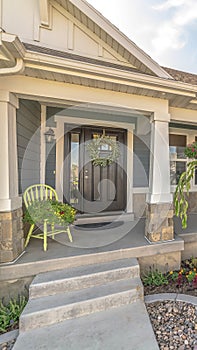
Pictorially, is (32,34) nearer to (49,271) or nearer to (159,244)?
(49,271)

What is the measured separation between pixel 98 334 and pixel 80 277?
61 centimetres

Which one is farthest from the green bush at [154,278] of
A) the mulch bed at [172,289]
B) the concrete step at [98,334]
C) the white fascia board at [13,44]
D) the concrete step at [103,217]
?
the white fascia board at [13,44]

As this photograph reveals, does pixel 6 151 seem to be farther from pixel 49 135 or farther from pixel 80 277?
pixel 80 277

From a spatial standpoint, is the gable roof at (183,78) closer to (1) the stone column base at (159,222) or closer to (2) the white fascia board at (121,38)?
(2) the white fascia board at (121,38)

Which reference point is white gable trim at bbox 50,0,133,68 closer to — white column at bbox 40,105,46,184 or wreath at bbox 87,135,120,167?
white column at bbox 40,105,46,184

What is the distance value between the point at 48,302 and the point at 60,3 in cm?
422

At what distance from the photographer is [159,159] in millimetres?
3037

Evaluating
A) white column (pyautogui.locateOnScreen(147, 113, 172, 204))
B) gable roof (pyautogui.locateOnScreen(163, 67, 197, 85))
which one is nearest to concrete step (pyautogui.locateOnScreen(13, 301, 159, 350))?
white column (pyautogui.locateOnScreen(147, 113, 172, 204))

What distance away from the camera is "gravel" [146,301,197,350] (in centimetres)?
173

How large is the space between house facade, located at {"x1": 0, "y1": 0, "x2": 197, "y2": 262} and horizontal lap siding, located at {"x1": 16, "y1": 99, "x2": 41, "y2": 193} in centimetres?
2

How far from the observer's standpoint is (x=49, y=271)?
2.39 m

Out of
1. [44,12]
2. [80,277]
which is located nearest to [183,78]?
[44,12]

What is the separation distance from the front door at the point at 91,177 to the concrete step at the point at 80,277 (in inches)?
73.8

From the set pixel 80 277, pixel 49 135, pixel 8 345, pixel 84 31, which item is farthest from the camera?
pixel 49 135
